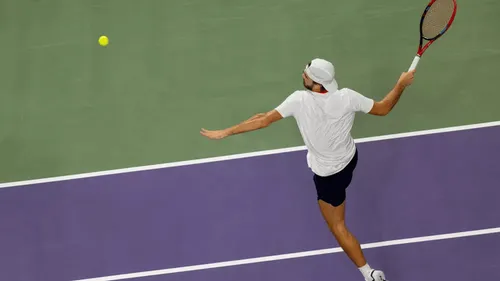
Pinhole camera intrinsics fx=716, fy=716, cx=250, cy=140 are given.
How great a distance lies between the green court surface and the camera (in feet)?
22.9

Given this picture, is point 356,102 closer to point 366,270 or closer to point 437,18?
point 437,18

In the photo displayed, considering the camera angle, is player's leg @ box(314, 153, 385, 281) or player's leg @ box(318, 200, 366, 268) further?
player's leg @ box(318, 200, 366, 268)

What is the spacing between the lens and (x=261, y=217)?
6543 millimetres

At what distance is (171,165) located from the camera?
6.86m

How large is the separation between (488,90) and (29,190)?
4538 mm

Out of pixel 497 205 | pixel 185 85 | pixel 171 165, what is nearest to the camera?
pixel 497 205

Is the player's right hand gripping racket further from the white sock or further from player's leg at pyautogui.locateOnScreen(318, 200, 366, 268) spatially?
the white sock

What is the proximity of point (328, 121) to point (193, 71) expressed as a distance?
8.32 ft

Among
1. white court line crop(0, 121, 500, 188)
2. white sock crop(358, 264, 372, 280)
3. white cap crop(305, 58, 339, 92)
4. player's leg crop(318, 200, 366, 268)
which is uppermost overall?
white cap crop(305, 58, 339, 92)

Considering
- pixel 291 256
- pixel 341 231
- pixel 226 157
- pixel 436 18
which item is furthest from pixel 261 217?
pixel 436 18

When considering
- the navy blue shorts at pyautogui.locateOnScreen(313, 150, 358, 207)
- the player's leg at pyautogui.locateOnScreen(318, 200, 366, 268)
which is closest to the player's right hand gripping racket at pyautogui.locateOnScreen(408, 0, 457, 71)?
the navy blue shorts at pyautogui.locateOnScreen(313, 150, 358, 207)

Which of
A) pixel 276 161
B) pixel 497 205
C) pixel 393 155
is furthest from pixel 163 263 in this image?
pixel 497 205

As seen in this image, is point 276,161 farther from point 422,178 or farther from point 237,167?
point 422,178

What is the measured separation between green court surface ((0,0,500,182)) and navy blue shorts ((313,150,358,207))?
1255 millimetres
